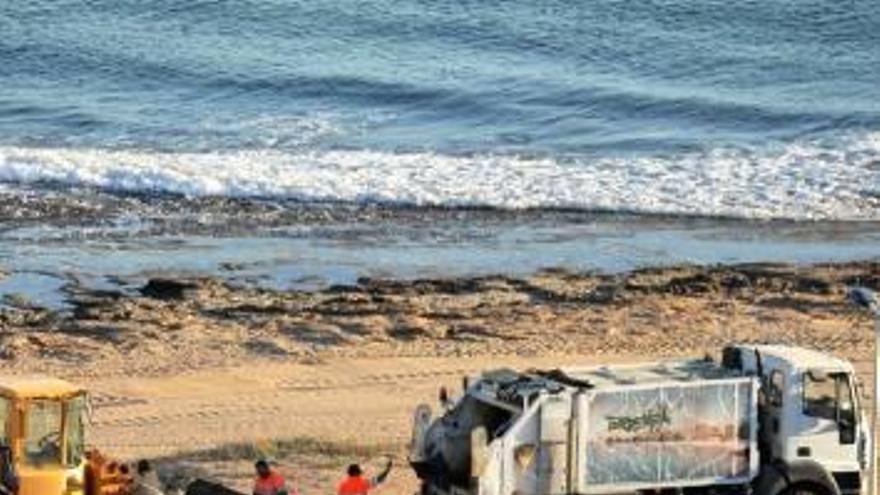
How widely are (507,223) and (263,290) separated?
26.1 feet

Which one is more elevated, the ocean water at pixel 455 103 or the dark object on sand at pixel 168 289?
the ocean water at pixel 455 103

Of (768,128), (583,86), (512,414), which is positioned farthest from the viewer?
(583,86)

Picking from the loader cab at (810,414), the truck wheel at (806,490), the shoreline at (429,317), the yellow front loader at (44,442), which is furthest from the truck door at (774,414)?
the shoreline at (429,317)

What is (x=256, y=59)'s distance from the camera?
2345 inches

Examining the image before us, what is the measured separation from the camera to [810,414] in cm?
2403

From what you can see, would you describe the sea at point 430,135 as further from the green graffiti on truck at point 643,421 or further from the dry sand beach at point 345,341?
the green graffiti on truck at point 643,421

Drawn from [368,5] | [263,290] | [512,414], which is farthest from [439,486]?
[368,5]

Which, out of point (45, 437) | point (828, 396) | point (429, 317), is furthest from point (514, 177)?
point (45, 437)

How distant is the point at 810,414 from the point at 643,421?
6.45 feet

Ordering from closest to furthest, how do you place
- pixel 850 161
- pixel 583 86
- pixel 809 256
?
pixel 809 256
pixel 850 161
pixel 583 86

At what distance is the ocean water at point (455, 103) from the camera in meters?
46.6

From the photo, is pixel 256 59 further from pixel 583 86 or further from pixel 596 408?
pixel 596 408

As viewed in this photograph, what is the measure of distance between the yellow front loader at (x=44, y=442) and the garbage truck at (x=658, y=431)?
3524 millimetres

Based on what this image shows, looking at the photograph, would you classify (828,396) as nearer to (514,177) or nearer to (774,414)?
(774,414)
